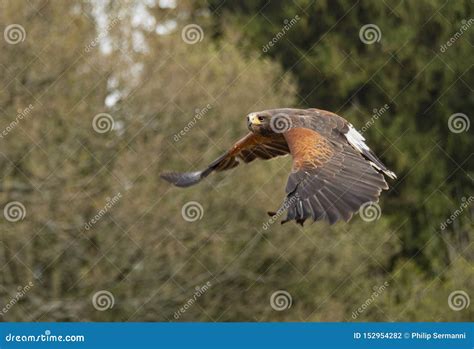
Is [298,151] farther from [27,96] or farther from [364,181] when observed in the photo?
[27,96]

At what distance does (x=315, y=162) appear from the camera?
15.4 metres

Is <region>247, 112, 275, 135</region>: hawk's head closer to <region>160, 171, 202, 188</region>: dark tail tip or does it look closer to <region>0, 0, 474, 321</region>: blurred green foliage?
<region>160, 171, 202, 188</region>: dark tail tip

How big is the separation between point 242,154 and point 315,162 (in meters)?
2.02

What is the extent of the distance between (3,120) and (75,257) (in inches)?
110

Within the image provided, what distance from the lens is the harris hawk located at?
14.5 m

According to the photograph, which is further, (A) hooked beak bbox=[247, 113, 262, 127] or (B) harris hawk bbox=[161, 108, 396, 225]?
(A) hooked beak bbox=[247, 113, 262, 127]

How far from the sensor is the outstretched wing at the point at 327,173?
14492mm

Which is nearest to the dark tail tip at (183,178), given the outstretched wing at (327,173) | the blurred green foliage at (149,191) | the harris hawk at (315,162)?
the harris hawk at (315,162)

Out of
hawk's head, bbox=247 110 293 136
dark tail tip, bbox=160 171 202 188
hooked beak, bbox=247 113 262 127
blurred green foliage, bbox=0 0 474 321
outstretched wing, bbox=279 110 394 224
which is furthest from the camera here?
blurred green foliage, bbox=0 0 474 321

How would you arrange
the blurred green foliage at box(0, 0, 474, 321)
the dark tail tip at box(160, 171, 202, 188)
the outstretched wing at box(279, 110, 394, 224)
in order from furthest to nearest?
the blurred green foliage at box(0, 0, 474, 321) < the dark tail tip at box(160, 171, 202, 188) < the outstretched wing at box(279, 110, 394, 224)

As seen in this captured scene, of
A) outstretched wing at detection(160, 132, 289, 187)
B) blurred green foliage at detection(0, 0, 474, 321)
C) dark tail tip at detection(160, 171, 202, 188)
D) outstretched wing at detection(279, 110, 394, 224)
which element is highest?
outstretched wing at detection(279, 110, 394, 224)

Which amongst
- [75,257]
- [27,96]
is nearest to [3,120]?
[27,96]

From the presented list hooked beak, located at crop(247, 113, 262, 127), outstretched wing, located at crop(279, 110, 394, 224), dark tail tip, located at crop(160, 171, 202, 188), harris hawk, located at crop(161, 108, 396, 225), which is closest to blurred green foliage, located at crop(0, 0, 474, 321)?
dark tail tip, located at crop(160, 171, 202, 188)

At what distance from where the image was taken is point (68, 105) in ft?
86.2
